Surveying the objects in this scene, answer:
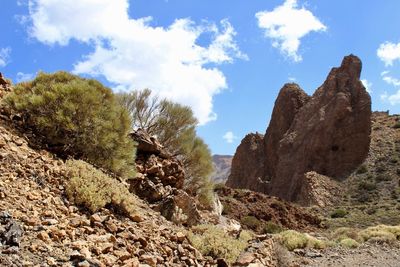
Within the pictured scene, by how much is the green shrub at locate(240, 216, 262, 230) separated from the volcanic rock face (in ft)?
71.7

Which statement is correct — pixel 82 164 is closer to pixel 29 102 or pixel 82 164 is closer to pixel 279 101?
pixel 29 102

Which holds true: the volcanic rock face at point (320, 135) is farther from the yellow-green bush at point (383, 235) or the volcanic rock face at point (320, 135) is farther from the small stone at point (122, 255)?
the small stone at point (122, 255)

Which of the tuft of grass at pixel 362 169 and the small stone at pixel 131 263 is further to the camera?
the tuft of grass at pixel 362 169

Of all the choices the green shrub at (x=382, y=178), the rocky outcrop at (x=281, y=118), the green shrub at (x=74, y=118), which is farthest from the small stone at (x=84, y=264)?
the rocky outcrop at (x=281, y=118)

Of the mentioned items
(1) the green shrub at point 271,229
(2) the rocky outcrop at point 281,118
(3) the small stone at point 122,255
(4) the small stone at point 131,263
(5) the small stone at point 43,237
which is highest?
(2) the rocky outcrop at point 281,118

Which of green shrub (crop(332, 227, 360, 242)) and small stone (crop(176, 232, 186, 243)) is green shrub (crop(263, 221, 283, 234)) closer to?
green shrub (crop(332, 227, 360, 242))

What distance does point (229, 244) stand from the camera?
39.9 ft

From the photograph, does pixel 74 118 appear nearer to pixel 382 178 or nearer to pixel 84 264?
pixel 84 264

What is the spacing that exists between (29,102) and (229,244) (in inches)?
273

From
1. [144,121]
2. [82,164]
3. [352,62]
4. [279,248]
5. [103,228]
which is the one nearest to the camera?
[103,228]

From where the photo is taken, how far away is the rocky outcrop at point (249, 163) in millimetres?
72312

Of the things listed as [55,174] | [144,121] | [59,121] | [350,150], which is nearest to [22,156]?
[55,174]

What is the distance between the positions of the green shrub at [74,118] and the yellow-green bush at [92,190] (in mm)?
1443

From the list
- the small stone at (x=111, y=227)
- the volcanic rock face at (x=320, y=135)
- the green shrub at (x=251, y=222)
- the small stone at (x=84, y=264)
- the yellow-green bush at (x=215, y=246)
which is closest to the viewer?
the small stone at (x=84, y=264)
